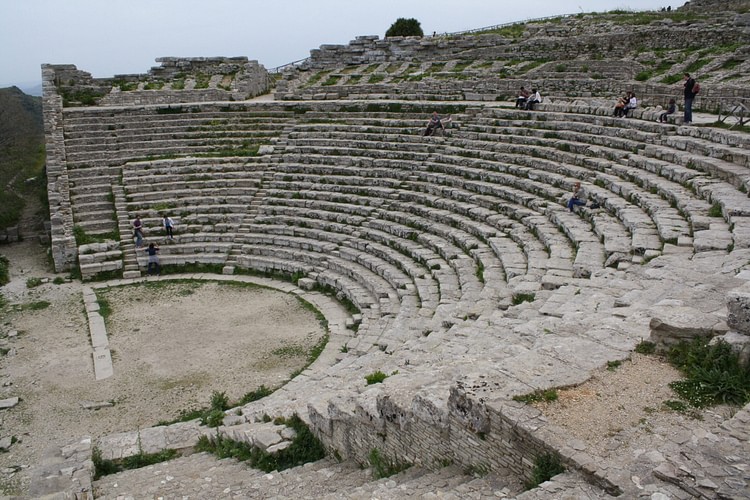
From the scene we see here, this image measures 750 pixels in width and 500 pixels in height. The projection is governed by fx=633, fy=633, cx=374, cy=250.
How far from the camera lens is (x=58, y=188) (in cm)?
1847

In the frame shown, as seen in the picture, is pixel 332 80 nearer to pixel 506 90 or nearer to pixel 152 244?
pixel 506 90

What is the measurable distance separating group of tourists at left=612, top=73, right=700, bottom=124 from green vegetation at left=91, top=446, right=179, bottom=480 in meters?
13.1

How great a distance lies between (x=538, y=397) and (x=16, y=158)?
30.6 meters

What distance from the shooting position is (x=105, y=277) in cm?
1656

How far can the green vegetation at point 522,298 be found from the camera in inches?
385

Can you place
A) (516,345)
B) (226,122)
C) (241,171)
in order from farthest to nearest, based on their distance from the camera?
(226,122) → (241,171) → (516,345)

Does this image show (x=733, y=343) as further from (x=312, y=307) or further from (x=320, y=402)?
(x=312, y=307)

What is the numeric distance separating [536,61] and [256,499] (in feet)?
78.3

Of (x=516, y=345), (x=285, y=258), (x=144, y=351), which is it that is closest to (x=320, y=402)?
(x=516, y=345)

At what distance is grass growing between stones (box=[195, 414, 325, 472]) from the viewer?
7.37m

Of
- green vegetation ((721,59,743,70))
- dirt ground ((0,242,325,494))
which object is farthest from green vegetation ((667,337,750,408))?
green vegetation ((721,59,743,70))

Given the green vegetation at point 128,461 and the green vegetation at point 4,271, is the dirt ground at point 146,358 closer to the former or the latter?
the green vegetation at point 4,271

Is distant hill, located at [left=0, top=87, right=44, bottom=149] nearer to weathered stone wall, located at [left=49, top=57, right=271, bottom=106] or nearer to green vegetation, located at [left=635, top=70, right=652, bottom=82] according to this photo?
weathered stone wall, located at [left=49, top=57, right=271, bottom=106]

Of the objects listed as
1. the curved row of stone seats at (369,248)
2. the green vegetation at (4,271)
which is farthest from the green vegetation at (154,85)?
the curved row of stone seats at (369,248)
